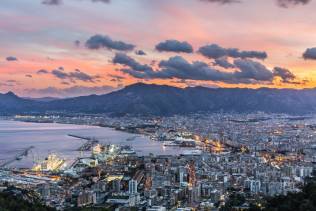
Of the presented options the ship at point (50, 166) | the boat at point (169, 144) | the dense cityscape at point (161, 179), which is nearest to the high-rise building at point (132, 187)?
the dense cityscape at point (161, 179)

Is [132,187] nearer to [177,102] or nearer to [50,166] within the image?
[50,166]

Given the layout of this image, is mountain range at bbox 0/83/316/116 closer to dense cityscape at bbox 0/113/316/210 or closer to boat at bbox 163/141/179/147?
boat at bbox 163/141/179/147

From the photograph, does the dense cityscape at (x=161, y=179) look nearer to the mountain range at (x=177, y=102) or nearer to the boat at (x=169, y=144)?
the boat at (x=169, y=144)

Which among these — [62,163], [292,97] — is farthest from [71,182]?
[292,97]

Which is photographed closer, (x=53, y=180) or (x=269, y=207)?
(x=269, y=207)

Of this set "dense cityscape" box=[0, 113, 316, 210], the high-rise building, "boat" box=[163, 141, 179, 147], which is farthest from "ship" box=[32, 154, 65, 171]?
"boat" box=[163, 141, 179, 147]

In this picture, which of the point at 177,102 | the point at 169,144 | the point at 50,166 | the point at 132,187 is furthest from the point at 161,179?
the point at 177,102

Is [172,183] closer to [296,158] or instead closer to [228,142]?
[296,158]

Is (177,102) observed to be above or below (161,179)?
above
